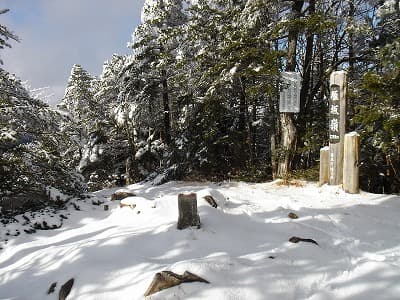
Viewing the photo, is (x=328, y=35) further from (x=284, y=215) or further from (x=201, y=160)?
(x=284, y=215)

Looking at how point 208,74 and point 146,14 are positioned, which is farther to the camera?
point 146,14

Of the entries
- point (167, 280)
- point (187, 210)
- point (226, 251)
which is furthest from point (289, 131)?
point (167, 280)

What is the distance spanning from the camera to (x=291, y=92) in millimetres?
8250

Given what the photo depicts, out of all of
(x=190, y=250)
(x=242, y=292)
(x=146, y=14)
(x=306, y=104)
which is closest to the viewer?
(x=242, y=292)

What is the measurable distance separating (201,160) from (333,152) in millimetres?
4601

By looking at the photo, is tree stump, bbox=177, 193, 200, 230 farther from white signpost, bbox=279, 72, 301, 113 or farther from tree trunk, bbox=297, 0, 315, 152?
tree trunk, bbox=297, 0, 315, 152

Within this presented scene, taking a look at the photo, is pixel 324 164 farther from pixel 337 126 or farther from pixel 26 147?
pixel 26 147

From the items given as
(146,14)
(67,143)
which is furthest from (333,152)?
(146,14)

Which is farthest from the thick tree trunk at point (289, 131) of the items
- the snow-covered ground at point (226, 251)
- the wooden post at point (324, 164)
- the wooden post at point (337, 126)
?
the snow-covered ground at point (226, 251)

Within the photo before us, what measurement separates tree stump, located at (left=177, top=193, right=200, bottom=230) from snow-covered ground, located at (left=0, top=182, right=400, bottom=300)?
0.14 m

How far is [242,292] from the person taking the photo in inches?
124

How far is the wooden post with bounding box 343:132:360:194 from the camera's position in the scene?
6.88 metres

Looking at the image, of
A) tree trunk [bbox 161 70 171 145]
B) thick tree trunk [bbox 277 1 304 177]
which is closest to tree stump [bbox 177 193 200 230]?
thick tree trunk [bbox 277 1 304 177]

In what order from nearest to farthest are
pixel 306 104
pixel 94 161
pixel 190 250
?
pixel 190 250, pixel 306 104, pixel 94 161
